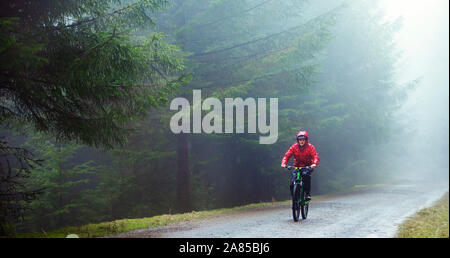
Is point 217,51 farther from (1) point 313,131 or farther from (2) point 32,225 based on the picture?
(2) point 32,225

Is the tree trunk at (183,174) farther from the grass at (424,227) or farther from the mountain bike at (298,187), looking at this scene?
the grass at (424,227)

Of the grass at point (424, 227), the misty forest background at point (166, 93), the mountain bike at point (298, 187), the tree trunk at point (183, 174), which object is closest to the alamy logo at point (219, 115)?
the misty forest background at point (166, 93)

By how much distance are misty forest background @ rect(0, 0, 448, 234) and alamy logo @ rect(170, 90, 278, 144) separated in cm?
33

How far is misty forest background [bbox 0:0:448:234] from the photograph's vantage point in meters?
6.82

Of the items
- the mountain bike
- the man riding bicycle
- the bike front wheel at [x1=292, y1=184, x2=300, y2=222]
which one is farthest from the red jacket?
the bike front wheel at [x1=292, y1=184, x2=300, y2=222]

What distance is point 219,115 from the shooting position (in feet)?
38.0

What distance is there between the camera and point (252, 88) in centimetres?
1259

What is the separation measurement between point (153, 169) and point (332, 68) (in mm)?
10949

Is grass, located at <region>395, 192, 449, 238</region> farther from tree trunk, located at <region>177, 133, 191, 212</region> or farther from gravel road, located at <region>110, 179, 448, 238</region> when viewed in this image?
tree trunk, located at <region>177, 133, 191, 212</region>

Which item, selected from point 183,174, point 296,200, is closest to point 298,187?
point 296,200

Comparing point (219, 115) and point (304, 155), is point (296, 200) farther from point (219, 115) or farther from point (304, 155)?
point (219, 115)

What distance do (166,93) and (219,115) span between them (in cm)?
370

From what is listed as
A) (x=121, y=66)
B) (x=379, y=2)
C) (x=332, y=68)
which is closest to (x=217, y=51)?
(x=121, y=66)

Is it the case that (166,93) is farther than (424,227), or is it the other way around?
(424,227)
